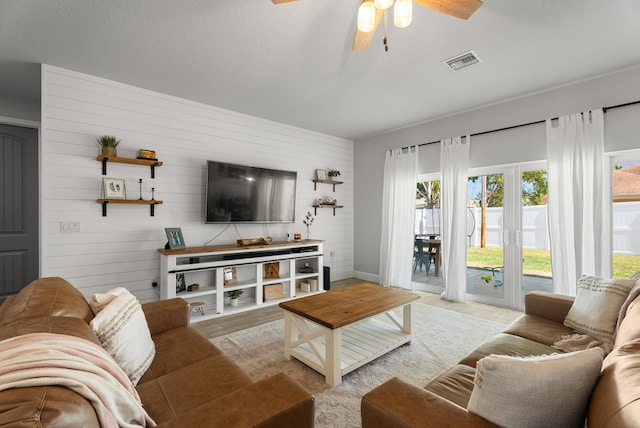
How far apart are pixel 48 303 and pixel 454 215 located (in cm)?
442

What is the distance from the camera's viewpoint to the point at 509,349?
1.84 m

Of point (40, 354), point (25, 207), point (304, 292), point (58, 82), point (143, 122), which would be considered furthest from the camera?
point (304, 292)

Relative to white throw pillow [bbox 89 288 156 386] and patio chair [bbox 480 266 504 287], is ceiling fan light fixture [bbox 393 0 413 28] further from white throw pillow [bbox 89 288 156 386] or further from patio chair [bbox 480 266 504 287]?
patio chair [bbox 480 266 504 287]

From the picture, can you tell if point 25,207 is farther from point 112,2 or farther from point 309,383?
point 309,383

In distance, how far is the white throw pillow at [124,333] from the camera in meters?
1.38

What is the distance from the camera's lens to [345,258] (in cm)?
588

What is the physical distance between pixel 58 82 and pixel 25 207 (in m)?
1.86

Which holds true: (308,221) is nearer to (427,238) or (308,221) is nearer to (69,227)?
(427,238)

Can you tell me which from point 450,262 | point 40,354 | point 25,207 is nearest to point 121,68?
point 25,207

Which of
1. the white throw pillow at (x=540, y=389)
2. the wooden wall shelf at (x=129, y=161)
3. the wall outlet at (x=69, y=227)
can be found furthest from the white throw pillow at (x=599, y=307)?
the wall outlet at (x=69, y=227)

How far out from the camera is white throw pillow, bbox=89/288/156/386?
54.4 inches

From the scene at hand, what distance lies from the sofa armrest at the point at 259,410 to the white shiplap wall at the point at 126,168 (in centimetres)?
304

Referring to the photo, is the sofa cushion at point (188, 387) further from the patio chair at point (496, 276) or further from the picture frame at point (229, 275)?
the patio chair at point (496, 276)

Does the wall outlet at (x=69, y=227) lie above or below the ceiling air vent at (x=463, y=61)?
below
